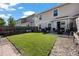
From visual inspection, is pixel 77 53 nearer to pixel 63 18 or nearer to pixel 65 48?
pixel 65 48

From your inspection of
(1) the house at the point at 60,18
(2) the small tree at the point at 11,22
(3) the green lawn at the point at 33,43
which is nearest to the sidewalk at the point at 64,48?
(3) the green lawn at the point at 33,43

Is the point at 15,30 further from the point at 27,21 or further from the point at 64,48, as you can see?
the point at 64,48

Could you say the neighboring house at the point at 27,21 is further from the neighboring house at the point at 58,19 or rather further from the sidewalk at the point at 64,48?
the sidewalk at the point at 64,48

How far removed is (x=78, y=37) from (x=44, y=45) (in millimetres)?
841

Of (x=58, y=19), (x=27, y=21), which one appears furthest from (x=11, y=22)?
(x=58, y=19)

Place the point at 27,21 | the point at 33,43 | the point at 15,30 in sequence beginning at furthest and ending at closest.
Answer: the point at 27,21
the point at 15,30
the point at 33,43

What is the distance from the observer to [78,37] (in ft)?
14.5

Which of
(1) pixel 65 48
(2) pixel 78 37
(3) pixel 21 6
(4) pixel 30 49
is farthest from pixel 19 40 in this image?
(2) pixel 78 37

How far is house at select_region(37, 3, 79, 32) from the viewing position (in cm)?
470

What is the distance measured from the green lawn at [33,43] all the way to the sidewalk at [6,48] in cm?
12

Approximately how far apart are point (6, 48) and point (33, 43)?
0.67 m

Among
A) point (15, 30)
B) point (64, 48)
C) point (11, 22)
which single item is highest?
point (11, 22)

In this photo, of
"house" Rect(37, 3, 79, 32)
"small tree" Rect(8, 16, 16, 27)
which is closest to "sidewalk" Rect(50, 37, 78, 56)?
"house" Rect(37, 3, 79, 32)

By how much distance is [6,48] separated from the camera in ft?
14.7
